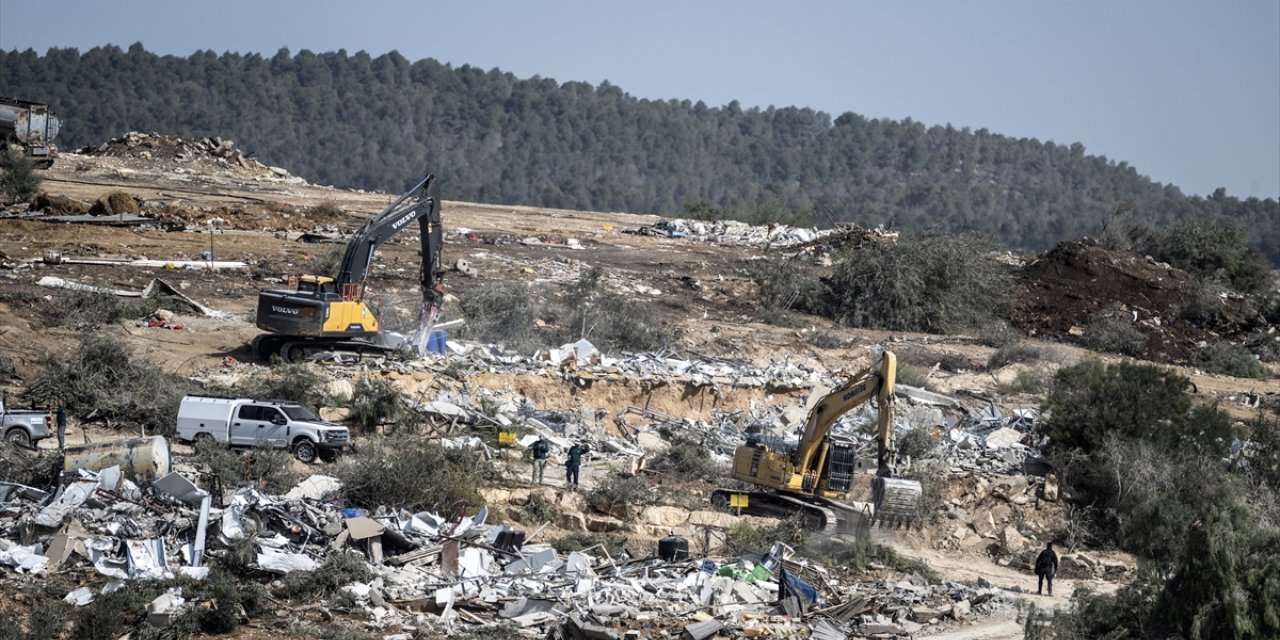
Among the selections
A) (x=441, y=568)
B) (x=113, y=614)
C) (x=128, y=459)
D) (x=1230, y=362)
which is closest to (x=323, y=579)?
(x=441, y=568)

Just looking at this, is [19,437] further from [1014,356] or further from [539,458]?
[1014,356]

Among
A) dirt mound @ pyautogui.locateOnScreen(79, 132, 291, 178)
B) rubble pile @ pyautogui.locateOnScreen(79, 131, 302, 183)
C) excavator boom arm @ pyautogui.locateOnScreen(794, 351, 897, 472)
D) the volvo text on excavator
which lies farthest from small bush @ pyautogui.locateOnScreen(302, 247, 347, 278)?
dirt mound @ pyautogui.locateOnScreen(79, 132, 291, 178)

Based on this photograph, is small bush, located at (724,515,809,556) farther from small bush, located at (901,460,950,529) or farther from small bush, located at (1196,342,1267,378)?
small bush, located at (1196,342,1267,378)

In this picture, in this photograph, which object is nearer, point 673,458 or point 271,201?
point 673,458

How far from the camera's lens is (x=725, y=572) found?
704 inches

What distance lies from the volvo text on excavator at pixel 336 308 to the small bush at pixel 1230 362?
21033 millimetres

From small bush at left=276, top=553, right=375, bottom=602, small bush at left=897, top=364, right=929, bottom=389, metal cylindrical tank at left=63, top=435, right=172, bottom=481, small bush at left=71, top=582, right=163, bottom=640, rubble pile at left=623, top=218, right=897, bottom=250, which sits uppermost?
rubble pile at left=623, top=218, right=897, bottom=250

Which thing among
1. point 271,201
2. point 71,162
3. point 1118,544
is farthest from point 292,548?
point 71,162

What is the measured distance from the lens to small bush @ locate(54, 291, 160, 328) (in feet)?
94.2

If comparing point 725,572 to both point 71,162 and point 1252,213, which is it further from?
point 1252,213

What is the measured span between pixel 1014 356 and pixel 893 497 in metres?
15.2

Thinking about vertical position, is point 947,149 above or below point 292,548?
above

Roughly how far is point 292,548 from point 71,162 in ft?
136

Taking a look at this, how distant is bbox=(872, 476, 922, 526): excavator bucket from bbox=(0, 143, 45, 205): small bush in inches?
1106
